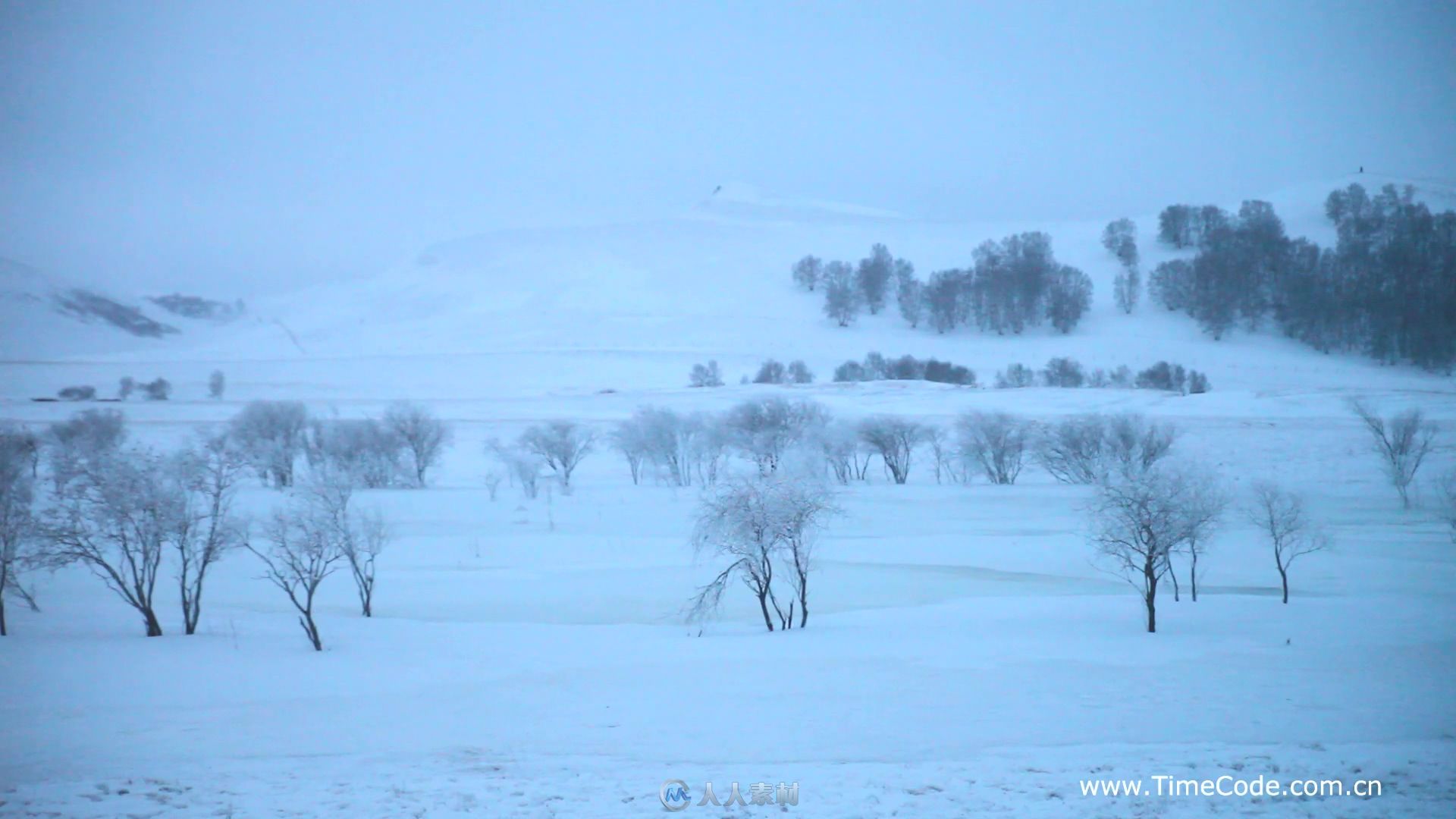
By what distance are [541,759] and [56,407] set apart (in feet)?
102

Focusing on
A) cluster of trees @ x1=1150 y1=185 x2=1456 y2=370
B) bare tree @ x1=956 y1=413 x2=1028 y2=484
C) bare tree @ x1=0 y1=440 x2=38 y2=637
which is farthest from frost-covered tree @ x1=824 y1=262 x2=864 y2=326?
bare tree @ x1=0 y1=440 x2=38 y2=637

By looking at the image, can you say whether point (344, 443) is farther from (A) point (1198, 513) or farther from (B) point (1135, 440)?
(B) point (1135, 440)

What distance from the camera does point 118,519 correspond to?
16750mm

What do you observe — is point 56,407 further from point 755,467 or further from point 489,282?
point 489,282

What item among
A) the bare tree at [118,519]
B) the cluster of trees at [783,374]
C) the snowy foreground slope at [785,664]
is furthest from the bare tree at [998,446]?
the bare tree at [118,519]

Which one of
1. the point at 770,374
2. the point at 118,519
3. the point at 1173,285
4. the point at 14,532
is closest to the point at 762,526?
the point at 118,519

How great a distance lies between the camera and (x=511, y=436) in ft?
165

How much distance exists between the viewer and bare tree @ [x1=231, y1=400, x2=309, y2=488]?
39.8 m

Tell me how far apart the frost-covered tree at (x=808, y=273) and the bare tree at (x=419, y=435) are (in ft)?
248

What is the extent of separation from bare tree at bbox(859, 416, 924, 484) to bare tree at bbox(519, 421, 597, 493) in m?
16.4

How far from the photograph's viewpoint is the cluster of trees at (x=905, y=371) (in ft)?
235

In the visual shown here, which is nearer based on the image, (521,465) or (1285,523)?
(1285,523)

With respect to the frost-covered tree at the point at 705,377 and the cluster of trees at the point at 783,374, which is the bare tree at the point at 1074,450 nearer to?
the cluster of trees at the point at 783,374

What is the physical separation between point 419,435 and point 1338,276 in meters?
67.5
